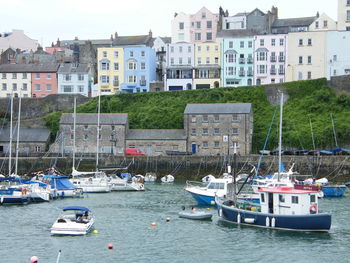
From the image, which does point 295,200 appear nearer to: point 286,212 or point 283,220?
point 286,212

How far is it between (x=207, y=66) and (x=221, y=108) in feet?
52.8

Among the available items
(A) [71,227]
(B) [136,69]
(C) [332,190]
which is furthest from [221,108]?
(A) [71,227]

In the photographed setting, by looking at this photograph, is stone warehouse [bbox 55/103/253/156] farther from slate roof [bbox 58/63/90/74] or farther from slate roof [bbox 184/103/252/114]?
slate roof [bbox 58/63/90/74]

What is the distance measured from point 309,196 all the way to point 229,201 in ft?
20.5

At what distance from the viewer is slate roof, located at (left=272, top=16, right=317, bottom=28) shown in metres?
96.5

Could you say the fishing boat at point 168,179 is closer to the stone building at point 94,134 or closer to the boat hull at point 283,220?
the stone building at point 94,134

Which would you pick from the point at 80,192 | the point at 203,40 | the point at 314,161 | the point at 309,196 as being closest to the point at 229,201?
the point at 309,196

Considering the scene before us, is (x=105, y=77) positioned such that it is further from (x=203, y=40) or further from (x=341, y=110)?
(x=341, y=110)

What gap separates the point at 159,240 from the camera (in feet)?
109

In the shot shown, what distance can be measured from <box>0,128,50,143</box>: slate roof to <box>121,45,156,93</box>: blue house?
16.9m

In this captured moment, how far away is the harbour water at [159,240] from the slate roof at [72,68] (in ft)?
157

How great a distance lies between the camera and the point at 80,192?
5091 centimetres

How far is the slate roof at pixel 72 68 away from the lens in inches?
3533

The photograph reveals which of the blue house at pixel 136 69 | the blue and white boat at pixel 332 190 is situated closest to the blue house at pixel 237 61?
the blue house at pixel 136 69
